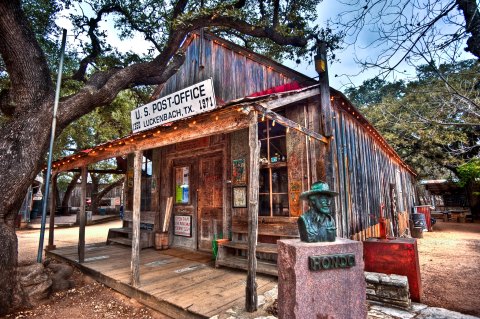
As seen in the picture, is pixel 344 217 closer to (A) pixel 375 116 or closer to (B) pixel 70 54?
(B) pixel 70 54

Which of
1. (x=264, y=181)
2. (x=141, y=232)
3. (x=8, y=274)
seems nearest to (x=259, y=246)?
(x=264, y=181)

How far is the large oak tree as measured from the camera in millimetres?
4738

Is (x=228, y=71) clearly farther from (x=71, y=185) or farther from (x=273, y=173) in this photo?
(x=71, y=185)

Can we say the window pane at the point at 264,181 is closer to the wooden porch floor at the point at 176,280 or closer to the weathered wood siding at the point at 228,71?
the wooden porch floor at the point at 176,280

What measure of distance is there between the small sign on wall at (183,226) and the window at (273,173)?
2.81 meters

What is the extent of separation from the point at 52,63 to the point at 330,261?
10.8 metres

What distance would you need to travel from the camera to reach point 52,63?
8906 mm

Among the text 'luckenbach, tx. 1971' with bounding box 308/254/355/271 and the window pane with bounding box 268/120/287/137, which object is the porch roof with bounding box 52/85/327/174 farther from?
the text 'luckenbach, tx. 1971' with bounding box 308/254/355/271

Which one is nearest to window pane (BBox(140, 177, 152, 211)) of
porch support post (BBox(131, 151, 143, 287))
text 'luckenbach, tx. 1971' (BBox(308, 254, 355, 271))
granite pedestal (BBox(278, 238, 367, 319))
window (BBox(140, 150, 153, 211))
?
window (BBox(140, 150, 153, 211))

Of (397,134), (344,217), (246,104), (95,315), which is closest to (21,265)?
(95,315)

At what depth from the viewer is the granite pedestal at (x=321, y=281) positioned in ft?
8.70

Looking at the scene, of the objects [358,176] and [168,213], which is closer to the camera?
[358,176]

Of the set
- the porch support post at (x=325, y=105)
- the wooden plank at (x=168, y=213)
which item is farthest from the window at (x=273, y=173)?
the wooden plank at (x=168, y=213)

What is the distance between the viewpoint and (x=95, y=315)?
4.51 m
